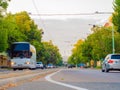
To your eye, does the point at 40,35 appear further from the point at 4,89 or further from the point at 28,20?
the point at 4,89

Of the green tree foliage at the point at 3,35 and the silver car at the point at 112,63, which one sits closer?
the silver car at the point at 112,63

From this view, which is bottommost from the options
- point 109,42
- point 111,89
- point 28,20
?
point 111,89

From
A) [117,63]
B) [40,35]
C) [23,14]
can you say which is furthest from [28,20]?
[117,63]

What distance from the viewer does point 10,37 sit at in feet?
305

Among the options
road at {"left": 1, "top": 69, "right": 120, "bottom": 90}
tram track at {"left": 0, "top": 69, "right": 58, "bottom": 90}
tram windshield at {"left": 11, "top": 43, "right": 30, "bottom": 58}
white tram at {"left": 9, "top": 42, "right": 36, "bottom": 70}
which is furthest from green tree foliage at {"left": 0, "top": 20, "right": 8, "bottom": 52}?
road at {"left": 1, "top": 69, "right": 120, "bottom": 90}

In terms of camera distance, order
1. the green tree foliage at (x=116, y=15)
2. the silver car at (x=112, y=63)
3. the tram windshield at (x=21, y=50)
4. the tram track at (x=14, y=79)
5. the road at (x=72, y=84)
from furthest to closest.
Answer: the green tree foliage at (x=116, y=15), the tram windshield at (x=21, y=50), the silver car at (x=112, y=63), the tram track at (x=14, y=79), the road at (x=72, y=84)

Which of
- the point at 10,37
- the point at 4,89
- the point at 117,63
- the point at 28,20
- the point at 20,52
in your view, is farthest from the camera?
the point at 28,20

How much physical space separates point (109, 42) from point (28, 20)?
111 ft

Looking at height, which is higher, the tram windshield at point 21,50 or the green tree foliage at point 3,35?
→ the green tree foliage at point 3,35

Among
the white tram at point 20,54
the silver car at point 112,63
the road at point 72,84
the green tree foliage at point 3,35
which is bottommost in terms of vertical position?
the road at point 72,84

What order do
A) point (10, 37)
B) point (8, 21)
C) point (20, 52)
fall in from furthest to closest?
1. point (10, 37)
2. point (8, 21)
3. point (20, 52)

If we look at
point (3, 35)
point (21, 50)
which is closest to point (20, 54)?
point (21, 50)

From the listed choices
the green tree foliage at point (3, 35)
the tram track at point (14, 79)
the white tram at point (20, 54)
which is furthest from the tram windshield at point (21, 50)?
the tram track at point (14, 79)

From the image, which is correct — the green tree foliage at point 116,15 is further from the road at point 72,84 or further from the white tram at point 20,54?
the road at point 72,84
